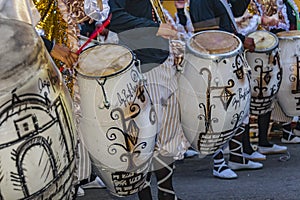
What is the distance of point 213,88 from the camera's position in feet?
12.4

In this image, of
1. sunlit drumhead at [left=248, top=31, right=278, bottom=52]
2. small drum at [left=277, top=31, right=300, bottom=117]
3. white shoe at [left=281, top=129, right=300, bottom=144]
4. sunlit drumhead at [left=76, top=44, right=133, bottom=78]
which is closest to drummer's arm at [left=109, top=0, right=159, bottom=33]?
sunlit drumhead at [left=76, top=44, right=133, bottom=78]

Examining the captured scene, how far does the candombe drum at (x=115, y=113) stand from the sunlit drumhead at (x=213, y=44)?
522 millimetres

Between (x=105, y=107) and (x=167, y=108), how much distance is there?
74 cm

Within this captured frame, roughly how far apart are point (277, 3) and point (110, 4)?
2375 millimetres

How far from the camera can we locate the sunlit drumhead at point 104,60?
10.8 ft

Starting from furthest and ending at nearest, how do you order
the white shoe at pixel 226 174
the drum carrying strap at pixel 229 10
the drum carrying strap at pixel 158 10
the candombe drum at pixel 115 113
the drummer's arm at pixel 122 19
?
the white shoe at pixel 226 174
the drum carrying strap at pixel 229 10
the drum carrying strap at pixel 158 10
the drummer's arm at pixel 122 19
the candombe drum at pixel 115 113

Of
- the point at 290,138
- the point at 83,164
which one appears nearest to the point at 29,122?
the point at 83,164

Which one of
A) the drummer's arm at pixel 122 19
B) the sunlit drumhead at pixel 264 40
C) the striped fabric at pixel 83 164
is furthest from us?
the sunlit drumhead at pixel 264 40

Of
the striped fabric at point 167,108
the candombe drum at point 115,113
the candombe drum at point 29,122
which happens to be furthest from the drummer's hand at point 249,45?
the candombe drum at point 29,122

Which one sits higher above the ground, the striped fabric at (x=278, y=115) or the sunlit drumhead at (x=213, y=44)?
the sunlit drumhead at (x=213, y=44)

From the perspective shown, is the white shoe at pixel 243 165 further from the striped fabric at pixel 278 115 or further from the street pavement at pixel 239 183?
the striped fabric at pixel 278 115

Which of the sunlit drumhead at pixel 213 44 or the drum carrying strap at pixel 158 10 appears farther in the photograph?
the drum carrying strap at pixel 158 10

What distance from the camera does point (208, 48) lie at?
3789 millimetres

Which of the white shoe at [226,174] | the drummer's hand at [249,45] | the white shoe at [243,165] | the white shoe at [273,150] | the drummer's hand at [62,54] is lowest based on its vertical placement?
the white shoe at [273,150]
